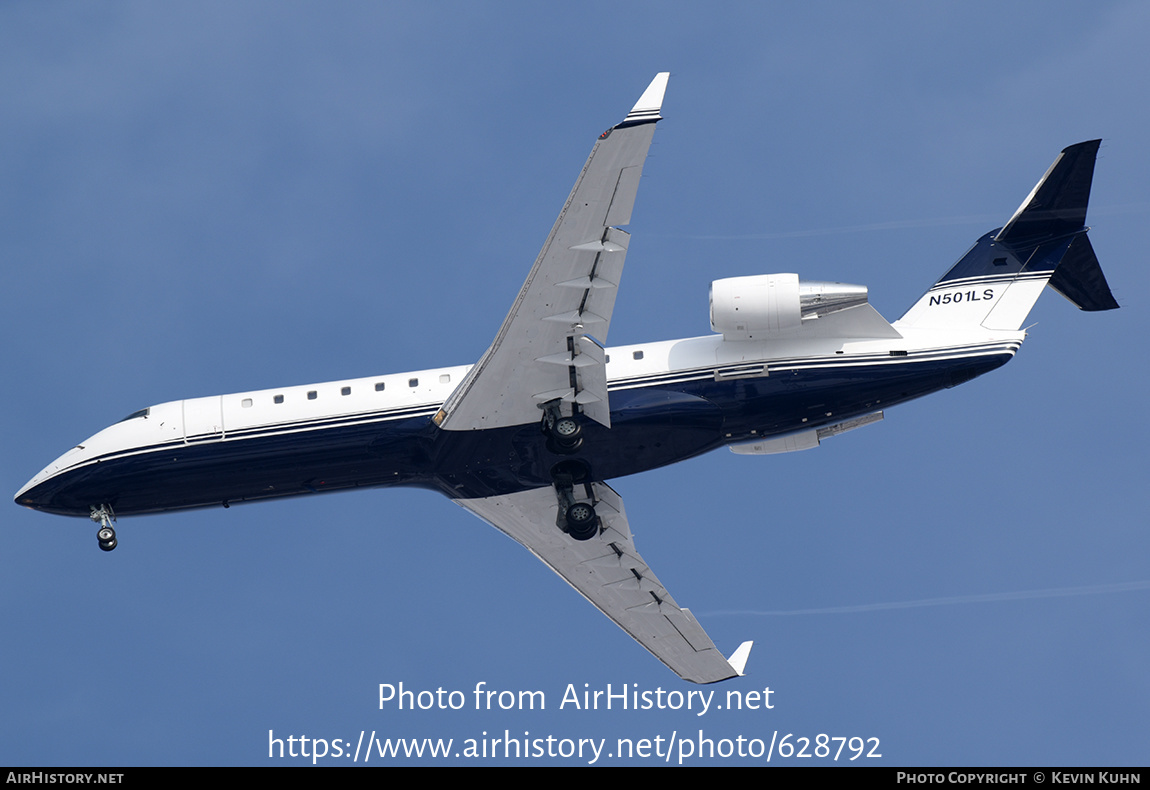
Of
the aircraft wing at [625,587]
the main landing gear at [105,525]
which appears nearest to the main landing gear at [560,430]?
the aircraft wing at [625,587]

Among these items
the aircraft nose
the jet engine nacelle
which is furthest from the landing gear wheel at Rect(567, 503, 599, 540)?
the aircraft nose

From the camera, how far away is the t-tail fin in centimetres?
3198

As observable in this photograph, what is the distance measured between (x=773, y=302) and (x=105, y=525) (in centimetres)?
1574

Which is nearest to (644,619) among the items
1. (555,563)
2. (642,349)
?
(555,563)

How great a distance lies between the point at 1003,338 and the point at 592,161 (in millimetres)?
10739

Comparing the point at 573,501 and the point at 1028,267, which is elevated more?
the point at 1028,267

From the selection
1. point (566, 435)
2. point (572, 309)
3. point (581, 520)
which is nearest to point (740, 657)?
point (581, 520)

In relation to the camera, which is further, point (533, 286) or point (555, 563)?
point (555, 563)

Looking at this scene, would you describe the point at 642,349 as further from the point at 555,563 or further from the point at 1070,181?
the point at 1070,181

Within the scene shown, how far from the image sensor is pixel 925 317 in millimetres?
32156

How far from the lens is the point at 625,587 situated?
35.6 metres

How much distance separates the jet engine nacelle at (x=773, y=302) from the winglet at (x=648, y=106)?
224 inches

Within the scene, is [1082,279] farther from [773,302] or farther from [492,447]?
[492,447]

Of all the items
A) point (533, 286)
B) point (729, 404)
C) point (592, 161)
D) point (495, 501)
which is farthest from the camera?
point (495, 501)
